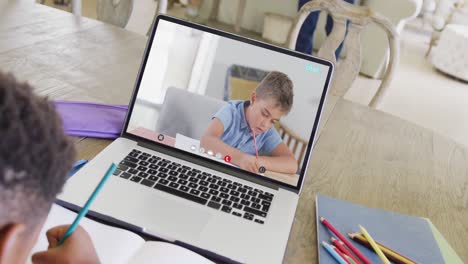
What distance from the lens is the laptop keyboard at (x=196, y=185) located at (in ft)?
2.12

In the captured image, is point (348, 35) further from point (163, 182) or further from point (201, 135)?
point (163, 182)

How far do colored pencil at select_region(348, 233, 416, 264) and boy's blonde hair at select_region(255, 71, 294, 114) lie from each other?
0.74 feet

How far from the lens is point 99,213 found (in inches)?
22.6

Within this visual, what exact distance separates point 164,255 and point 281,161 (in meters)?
0.27

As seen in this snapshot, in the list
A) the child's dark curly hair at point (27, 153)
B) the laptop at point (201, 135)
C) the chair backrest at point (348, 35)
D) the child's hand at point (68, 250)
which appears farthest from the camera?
the chair backrest at point (348, 35)

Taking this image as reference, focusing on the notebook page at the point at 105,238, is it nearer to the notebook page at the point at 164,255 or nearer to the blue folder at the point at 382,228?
the notebook page at the point at 164,255

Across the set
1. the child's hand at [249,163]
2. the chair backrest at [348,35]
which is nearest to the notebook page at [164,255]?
the child's hand at [249,163]

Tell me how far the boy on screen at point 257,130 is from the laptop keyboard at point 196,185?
0.16 feet

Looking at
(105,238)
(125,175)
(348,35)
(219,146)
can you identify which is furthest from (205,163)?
(348,35)

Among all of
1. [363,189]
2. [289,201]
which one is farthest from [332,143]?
[289,201]

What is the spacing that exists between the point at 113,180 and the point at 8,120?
389 millimetres

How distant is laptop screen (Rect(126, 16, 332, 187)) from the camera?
72 centimetres

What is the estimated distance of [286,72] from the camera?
0.74 m

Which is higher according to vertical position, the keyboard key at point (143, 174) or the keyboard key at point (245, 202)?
the keyboard key at point (245, 202)
